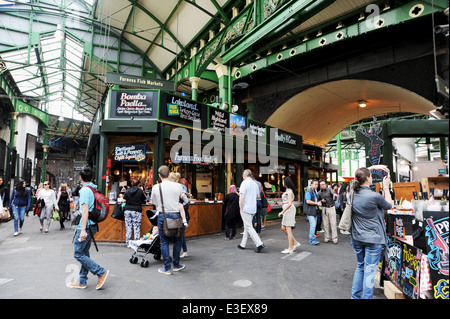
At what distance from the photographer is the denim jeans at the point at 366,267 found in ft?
10.8

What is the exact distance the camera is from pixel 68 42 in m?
19.1

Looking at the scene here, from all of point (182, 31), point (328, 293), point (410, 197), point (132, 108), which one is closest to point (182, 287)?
point (328, 293)

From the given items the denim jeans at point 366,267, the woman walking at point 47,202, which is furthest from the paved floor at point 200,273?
the woman walking at point 47,202

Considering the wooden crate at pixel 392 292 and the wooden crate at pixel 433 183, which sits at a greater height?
the wooden crate at pixel 433 183

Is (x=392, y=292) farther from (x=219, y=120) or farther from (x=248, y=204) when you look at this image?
(x=219, y=120)

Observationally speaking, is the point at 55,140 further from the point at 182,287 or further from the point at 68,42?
the point at 182,287

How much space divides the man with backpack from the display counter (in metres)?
3.50

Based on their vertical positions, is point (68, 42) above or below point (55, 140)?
above

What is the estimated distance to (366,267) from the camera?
333 centimetres

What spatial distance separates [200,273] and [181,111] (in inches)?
224

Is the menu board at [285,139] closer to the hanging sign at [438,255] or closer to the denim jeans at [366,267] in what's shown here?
the denim jeans at [366,267]

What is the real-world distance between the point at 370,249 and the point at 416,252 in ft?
1.54

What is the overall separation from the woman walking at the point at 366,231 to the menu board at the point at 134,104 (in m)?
6.46

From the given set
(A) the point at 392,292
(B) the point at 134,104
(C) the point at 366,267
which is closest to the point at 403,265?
(A) the point at 392,292
